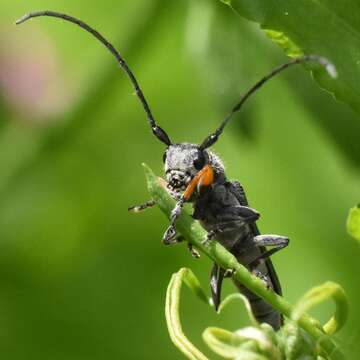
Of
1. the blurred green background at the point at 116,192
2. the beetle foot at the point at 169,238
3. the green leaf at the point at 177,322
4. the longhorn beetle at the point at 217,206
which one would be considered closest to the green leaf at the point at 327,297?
the green leaf at the point at 177,322

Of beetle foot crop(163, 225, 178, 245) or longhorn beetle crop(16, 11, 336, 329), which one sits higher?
longhorn beetle crop(16, 11, 336, 329)

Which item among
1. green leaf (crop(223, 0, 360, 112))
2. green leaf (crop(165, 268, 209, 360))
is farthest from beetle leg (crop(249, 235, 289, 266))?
green leaf (crop(223, 0, 360, 112))

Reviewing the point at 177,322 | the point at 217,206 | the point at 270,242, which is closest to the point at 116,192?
the point at 217,206

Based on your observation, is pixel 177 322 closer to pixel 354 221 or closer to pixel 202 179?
pixel 354 221

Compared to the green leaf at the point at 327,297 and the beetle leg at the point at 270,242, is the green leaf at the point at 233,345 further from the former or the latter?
the beetle leg at the point at 270,242

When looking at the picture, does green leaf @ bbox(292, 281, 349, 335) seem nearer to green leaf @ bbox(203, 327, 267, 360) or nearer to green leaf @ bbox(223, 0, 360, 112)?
green leaf @ bbox(203, 327, 267, 360)

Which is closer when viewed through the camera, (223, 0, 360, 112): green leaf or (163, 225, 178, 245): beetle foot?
(223, 0, 360, 112): green leaf
